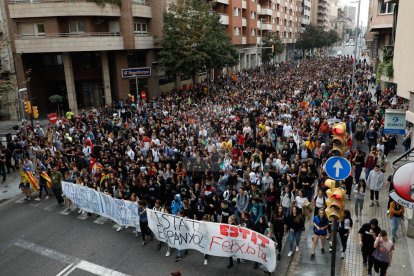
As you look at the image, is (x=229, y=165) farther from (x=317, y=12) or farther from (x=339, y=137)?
(x=317, y=12)

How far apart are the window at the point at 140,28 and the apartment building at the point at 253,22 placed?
16.2 metres

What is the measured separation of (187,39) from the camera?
110 feet

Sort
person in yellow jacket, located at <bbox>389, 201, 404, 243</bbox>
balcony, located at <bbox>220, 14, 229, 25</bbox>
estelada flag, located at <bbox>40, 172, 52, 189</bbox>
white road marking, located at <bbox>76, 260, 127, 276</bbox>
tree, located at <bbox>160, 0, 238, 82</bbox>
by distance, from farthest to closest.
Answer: balcony, located at <bbox>220, 14, 229, 25</bbox> < tree, located at <bbox>160, 0, 238, 82</bbox> < estelada flag, located at <bbox>40, 172, 52, 189</bbox> < person in yellow jacket, located at <bbox>389, 201, 404, 243</bbox> < white road marking, located at <bbox>76, 260, 127, 276</bbox>

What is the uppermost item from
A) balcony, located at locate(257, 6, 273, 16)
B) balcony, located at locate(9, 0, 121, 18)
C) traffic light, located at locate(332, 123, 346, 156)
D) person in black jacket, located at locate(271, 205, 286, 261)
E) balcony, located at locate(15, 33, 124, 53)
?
balcony, located at locate(257, 6, 273, 16)

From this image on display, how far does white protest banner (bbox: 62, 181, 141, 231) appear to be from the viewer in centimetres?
1102

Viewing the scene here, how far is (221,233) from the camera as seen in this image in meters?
9.20

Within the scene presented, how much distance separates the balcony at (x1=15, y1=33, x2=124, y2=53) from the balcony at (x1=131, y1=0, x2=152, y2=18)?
4397mm

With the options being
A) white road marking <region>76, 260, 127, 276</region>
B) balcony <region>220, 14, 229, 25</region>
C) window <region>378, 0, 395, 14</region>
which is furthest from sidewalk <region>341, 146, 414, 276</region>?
balcony <region>220, 14, 229, 25</region>

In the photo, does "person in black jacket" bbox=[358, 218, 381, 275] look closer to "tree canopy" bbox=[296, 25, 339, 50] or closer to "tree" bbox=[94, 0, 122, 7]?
"tree" bbox=[94, 0, 122, 7]

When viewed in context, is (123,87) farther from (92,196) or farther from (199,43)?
(92,196)

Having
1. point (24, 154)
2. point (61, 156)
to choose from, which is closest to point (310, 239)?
point (61, 156)

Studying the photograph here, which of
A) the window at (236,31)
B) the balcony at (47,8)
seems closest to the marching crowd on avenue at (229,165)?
the balcony at (47,8)

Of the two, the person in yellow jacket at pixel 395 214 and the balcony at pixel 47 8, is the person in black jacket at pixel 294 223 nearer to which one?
the person in yellow jacket at pixel 395 214

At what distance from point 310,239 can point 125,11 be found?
28886 millimetres
